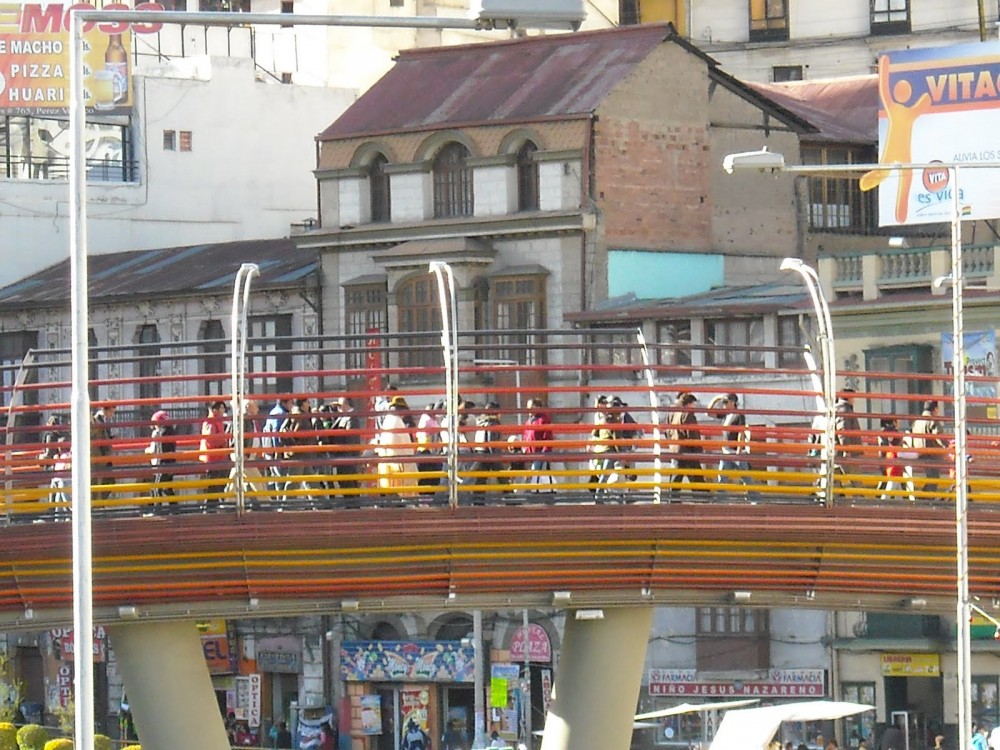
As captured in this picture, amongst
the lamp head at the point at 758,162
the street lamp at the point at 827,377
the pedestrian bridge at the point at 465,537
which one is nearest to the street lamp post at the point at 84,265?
the pedestrian bridge at the point at 465,537

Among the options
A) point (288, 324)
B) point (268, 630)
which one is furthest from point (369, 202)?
point (268, 630)

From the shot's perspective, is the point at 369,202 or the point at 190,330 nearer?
the point at 369,202

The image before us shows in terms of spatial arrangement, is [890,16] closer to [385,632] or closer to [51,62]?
[51,62]

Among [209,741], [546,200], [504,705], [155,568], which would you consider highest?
[546,200]

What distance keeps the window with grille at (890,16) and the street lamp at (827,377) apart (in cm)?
6645

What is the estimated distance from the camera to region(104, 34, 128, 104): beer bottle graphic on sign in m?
86.5

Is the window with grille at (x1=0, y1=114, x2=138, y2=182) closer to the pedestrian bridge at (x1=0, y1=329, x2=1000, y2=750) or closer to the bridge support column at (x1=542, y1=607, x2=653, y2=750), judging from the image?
the pedestrian bridge at (x1=0, y1=329, x2=1000, y2=750)

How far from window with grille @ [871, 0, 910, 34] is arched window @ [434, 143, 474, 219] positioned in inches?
1033

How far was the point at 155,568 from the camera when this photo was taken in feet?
89.1

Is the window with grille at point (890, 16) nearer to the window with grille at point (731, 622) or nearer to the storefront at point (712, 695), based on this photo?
the window with grille at point (731, 622)

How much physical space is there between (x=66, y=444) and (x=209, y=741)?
11.1 ft

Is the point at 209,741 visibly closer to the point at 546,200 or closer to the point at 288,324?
the point at 546,200

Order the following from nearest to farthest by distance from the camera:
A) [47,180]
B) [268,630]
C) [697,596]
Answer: [697,596] < [268,630] < [47,180]

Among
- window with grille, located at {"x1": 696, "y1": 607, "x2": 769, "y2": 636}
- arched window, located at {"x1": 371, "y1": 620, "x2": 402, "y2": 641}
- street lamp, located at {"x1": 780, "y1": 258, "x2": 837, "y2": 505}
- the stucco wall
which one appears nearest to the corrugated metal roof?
the stucco wall
